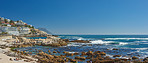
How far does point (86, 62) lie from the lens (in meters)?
14.2

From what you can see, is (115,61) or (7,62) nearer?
(7,62)

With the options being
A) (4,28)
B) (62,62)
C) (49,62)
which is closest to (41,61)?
(49,62)

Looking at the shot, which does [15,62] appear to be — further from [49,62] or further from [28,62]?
[49,62]

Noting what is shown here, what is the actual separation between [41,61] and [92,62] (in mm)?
5265

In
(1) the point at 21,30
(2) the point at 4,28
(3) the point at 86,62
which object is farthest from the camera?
(1) the point at 21,30

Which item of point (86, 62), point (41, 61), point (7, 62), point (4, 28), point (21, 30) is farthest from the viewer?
point (21, 30)

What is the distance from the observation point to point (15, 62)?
12641mm

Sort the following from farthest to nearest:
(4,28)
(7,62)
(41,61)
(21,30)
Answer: (21,30)
(4,28)
(41,61)
(7,62)

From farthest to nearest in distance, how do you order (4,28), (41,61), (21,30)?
1. (21,30)
2. (4,28)
3. (41,61)

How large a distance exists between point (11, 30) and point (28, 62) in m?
97.0

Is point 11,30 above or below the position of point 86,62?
above

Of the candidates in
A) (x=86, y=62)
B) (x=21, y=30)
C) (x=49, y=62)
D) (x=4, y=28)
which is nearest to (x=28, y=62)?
(x=49, y=62)

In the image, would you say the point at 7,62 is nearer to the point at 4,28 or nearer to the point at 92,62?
the point at 92,62

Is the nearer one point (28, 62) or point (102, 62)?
point (28, 62)
